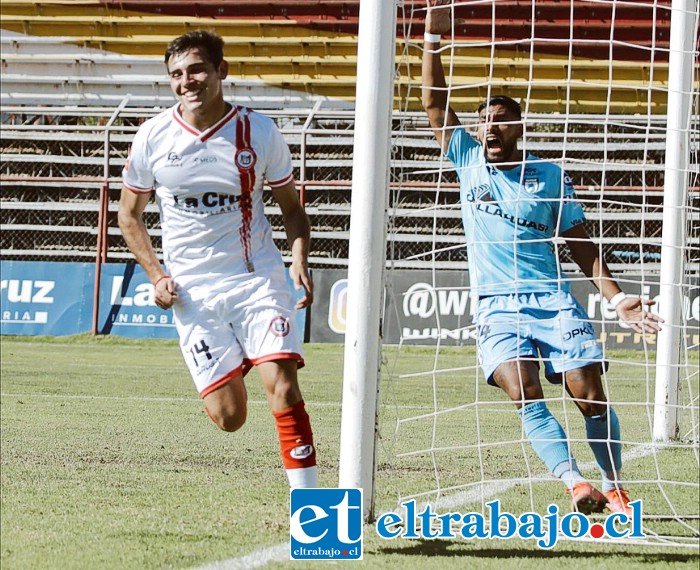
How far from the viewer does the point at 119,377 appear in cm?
1258

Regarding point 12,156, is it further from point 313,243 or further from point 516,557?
point 516,557

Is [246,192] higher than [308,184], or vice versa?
[308,184]

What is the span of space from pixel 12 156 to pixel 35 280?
3.73 metres

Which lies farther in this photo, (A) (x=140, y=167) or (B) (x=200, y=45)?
(A) (x=140, y=167)

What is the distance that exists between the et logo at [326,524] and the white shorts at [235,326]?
→ 570 mm

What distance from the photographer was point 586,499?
4836 millimetres

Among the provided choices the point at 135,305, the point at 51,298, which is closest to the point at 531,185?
the point at 135,305

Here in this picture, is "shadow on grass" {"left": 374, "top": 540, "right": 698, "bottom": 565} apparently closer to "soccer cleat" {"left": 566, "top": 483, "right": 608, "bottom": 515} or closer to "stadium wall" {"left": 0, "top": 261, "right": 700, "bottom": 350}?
"soccer cleat" {"left": 566, "top": 483, "right": 608, "bottom": 515}

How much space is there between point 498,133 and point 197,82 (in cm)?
148

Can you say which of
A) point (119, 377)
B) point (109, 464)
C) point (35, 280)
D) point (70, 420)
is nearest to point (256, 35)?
point (35, 280)

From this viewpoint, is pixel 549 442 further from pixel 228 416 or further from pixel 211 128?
pixel 211 128

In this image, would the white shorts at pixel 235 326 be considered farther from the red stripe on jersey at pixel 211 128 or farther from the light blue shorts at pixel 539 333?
the light blue shorts at pixel 539 333

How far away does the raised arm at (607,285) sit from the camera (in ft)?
16.9

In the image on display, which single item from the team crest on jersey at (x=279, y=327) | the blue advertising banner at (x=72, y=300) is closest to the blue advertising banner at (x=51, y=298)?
the blue advertising banner at (x=72, y=300)
